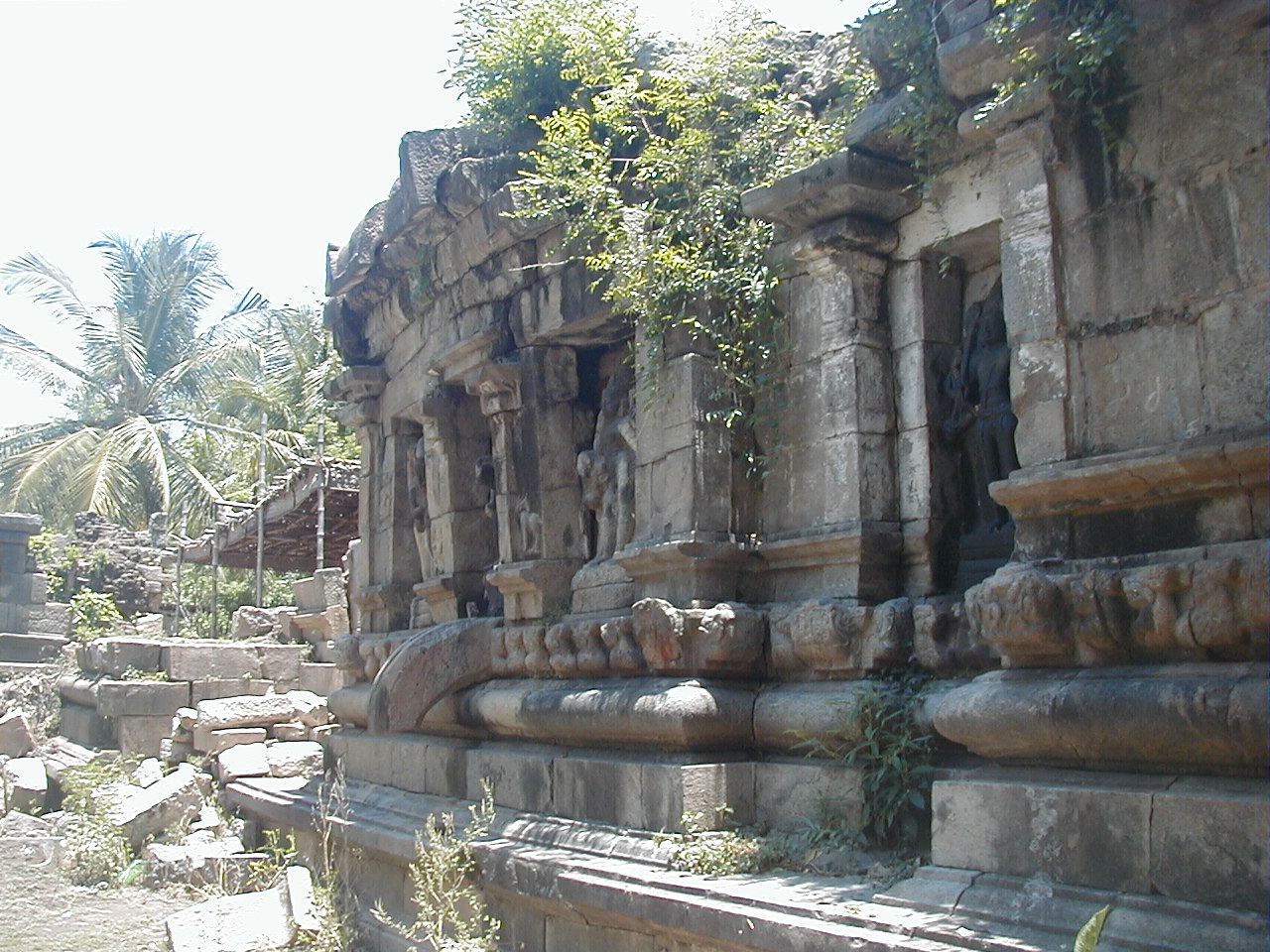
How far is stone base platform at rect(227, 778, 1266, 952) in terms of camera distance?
382 centimetres

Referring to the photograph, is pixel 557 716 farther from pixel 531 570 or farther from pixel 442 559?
pixel 442 559

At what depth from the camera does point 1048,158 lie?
4.72m

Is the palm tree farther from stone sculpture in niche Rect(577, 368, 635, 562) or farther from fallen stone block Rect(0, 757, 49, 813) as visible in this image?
stone sculpture in niche Rect(577, 368, 635, 562)

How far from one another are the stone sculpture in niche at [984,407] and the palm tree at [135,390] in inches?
975

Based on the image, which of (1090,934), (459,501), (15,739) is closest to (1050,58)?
(1090,934)

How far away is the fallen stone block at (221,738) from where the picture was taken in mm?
12781

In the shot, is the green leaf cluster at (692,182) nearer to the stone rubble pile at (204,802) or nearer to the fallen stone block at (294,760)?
the stone rubble pile at (204,802)

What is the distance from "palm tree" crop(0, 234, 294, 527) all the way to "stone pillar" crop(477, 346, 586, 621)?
21891 millimetres

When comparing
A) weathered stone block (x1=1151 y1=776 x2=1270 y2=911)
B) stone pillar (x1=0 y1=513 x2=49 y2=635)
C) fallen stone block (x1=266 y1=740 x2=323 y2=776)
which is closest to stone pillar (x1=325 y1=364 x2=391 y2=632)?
fallen stone block (x1=266 y1=740 x2=323 y2=776)

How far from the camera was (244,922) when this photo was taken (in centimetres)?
708

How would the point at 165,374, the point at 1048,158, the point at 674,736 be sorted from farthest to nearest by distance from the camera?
1. the point at 165,374
2. the point at 674,736
3. the point at 1048,158

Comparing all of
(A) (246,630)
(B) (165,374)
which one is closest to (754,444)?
(A) (246,630)

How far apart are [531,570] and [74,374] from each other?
31991mm

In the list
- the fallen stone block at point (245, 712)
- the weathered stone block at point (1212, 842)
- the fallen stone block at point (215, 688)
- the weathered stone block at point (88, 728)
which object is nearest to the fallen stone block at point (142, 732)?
the weathered stone block at point (88, 728)
